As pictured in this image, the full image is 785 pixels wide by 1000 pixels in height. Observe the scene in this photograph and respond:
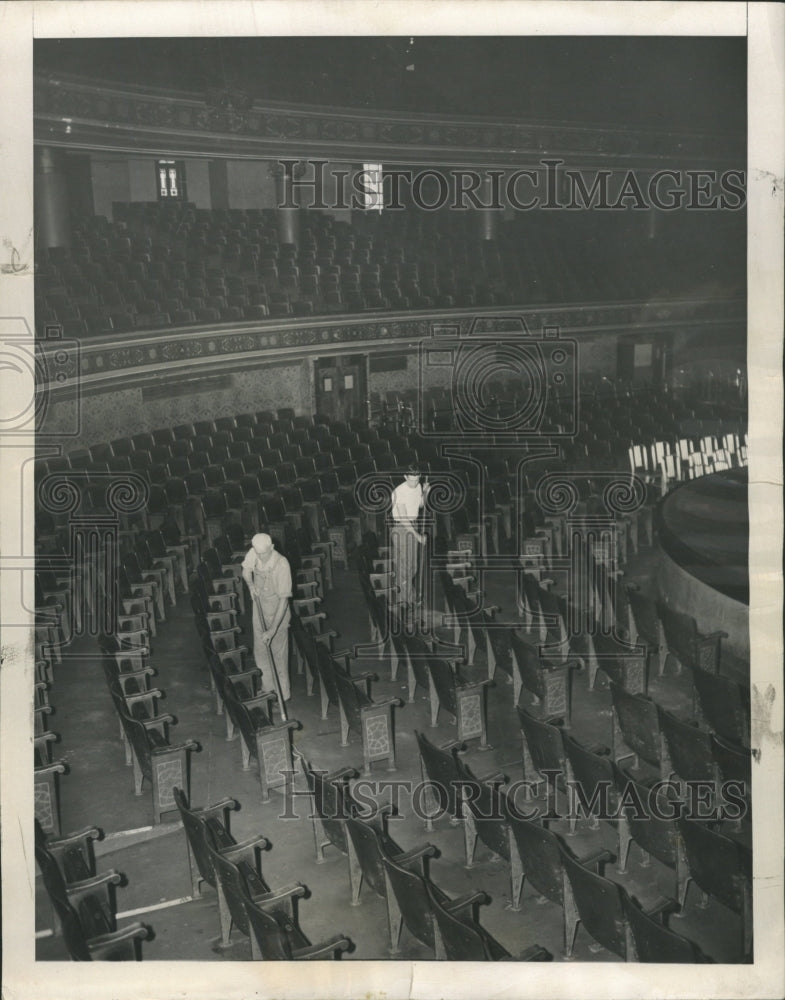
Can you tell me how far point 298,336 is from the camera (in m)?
11.1

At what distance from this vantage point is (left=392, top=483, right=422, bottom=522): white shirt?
22.9 feet

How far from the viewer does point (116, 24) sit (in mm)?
3961

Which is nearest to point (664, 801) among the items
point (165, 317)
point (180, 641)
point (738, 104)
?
point (738, 104)

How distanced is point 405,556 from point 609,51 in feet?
12.1

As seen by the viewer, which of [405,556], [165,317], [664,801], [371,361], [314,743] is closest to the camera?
[664,801]

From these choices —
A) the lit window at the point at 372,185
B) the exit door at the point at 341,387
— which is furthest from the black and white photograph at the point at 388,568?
the exit door at the point at 341,387

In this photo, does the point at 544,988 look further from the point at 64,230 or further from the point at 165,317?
the point at 165,317

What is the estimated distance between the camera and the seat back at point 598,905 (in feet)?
11.9

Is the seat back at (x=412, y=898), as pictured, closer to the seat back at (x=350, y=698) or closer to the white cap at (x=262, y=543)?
the seat back at (x=350, y=698)

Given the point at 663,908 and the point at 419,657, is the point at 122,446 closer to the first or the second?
the point at 419,657

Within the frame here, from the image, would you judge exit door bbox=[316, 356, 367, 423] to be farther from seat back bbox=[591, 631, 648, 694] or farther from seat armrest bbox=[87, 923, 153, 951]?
seat armrest bbox=[87, 923, 153, 951]

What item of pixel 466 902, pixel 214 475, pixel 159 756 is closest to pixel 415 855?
pixel 466 902

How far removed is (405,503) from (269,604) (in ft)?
4.98

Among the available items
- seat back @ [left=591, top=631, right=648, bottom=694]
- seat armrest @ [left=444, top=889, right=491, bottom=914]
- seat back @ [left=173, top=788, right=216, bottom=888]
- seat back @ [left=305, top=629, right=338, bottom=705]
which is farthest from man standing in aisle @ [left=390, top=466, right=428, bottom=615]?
seat armrest @ [left=444, top=889, right=491, bottom=914]
